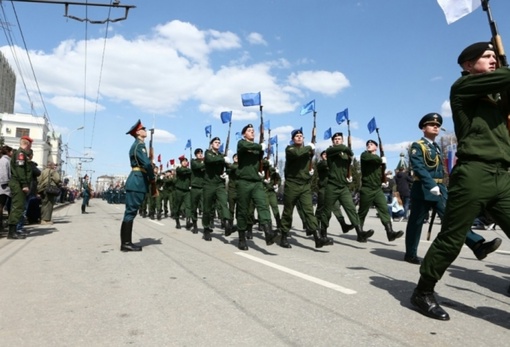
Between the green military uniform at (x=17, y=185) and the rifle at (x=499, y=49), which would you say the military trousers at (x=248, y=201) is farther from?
the green military uniform at (x=17, y=185)

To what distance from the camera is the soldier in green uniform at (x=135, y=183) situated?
703cm

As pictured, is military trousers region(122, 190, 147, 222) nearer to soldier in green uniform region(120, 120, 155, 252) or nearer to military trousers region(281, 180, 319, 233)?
soldier in green uniform region(120, 120, 155, 252)

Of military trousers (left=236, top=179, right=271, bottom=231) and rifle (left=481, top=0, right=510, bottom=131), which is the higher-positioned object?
rifle (left=481, top=0, right=510, bottom=131)

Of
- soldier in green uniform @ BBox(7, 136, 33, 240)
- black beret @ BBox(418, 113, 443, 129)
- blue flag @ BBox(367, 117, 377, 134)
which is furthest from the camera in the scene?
blue flag @ BBox(367, 117, 377, 134)

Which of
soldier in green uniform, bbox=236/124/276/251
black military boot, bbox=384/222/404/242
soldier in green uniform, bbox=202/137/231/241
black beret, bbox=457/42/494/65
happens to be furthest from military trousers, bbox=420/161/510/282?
soldier in green uniform, bbox=202/137/231/241

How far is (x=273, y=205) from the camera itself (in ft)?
34.8

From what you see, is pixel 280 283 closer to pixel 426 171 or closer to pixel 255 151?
pixel 426 171

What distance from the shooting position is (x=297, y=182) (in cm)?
749

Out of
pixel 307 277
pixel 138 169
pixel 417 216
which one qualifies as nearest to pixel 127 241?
pixel 138 169

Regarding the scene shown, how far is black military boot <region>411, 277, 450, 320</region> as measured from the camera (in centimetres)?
320

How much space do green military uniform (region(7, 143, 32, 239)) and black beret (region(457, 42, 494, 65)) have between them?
327 inches

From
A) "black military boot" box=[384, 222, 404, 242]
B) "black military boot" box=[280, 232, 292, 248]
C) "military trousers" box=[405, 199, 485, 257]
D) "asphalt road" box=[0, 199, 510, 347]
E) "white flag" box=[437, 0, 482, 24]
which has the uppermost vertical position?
"white flag" box=[437, 0, 482, 24]

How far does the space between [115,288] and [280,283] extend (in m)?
1.65

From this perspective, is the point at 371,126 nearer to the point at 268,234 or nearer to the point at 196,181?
the point at 196,181
